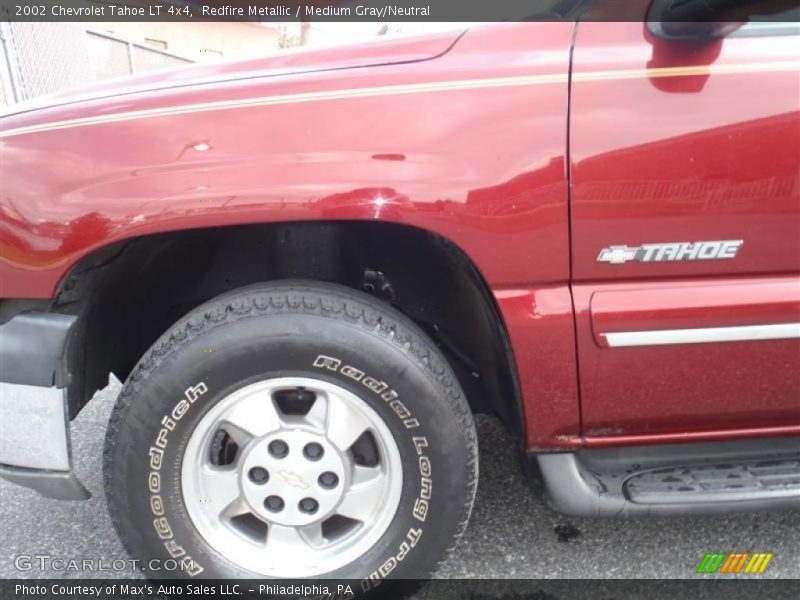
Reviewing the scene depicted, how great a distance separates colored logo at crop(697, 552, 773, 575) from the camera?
2041 millimetres

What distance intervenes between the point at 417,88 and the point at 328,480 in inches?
41.8

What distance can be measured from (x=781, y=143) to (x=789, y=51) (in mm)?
226

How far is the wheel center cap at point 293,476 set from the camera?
1.77m

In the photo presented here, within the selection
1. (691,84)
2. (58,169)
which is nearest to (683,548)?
(691,84)

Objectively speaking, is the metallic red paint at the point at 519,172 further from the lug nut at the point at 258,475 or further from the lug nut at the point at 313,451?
the lug nut at the point at 258,475

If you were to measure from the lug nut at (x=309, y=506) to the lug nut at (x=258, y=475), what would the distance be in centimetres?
12

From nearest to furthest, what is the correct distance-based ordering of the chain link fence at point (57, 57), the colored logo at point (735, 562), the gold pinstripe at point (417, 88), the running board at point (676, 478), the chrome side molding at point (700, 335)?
the gold pinstripe at point (417, 88) → the chrome side molding at point (700, 335) → the running board at point (676, 478) → the colored logo at point (735, 562) → the chain link fence at point (57, 57)

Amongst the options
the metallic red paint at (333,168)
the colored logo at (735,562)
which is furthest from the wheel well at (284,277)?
the colored logo at (735,562)

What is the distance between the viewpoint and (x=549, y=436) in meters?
1.77

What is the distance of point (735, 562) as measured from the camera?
2072 mm

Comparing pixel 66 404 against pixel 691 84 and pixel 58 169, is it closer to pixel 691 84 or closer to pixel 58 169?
pixel 58 169
